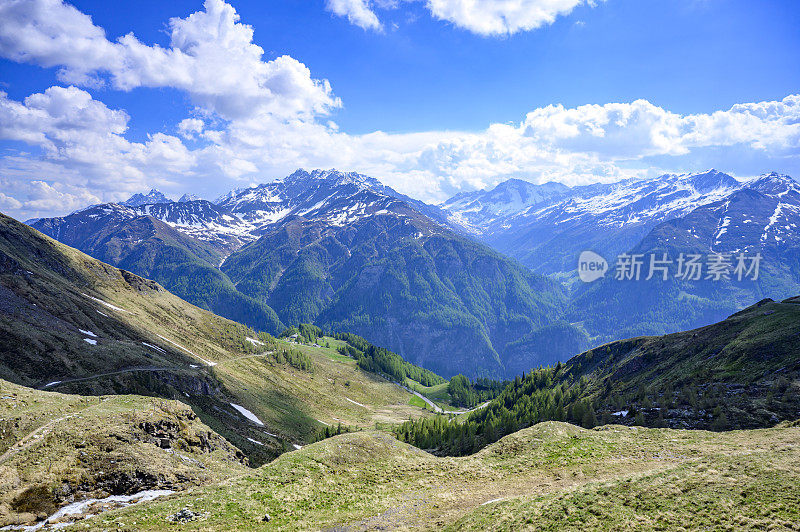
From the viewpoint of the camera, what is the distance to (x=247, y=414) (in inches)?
4102

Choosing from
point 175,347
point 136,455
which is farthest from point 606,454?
point 175,347

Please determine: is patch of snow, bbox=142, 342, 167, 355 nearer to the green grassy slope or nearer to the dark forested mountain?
the green grassy slope

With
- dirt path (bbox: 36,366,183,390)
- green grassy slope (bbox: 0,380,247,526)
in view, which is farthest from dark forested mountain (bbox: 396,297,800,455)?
dirt path (bbox: 36,366,183,390)

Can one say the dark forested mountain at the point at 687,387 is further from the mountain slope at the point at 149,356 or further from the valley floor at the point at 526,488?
the mountain slope at the point at 149,356

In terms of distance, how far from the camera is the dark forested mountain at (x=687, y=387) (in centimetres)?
5312

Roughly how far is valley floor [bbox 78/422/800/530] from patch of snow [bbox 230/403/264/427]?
70.0 m

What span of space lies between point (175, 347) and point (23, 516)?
12006 cm

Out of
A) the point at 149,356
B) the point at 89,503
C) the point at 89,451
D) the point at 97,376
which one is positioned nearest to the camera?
the point at 89,503

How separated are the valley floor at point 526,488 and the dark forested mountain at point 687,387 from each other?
1302cm

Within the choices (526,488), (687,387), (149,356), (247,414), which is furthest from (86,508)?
(687,387)

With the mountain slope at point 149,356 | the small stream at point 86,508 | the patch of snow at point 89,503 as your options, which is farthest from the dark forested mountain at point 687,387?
the small stream at point 86,508

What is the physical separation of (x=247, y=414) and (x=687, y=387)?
352 feet

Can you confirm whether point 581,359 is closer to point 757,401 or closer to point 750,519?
point 757,401

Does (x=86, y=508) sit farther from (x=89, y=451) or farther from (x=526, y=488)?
(x=526, y=488)
